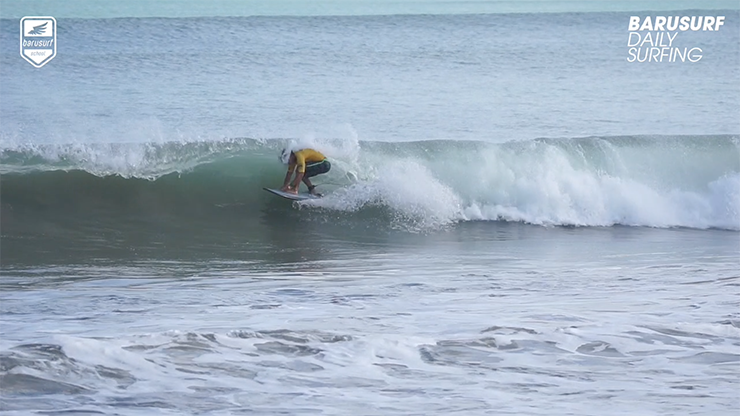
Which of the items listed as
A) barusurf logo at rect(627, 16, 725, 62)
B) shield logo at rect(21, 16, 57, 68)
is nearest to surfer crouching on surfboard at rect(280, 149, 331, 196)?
shield logo at rect(21, 16, 57, 68)

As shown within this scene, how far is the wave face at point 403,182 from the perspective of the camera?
12070 mm

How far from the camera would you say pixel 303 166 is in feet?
38.5

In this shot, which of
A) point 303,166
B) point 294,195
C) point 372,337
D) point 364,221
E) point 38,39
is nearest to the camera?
point 372,337

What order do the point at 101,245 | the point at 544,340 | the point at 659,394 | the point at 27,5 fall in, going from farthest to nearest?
1. the point at 27,5
2. the point at 101,245
3. the point at 544,340
4. the point at 659,394

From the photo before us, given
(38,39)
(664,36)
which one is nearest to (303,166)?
(38,39)

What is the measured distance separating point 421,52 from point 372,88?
183 inches

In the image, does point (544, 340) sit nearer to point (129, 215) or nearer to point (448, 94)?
point (129, 215)

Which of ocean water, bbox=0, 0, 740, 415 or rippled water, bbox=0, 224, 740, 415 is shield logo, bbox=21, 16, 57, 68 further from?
rippled water, bbox=0, 224, 740, 415

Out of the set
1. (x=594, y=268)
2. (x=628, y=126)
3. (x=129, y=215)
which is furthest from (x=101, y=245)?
(x=628, y=126)

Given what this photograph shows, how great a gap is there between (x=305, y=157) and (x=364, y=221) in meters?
1.12

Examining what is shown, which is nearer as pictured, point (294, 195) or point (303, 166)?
point (303, 166)

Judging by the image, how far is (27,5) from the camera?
27.8 metres

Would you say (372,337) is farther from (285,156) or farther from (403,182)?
(403,182)

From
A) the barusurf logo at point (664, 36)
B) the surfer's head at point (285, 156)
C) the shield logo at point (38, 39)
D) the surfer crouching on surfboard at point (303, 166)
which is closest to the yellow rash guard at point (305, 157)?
the surfer crouching on surfboard at point (303, 166)
